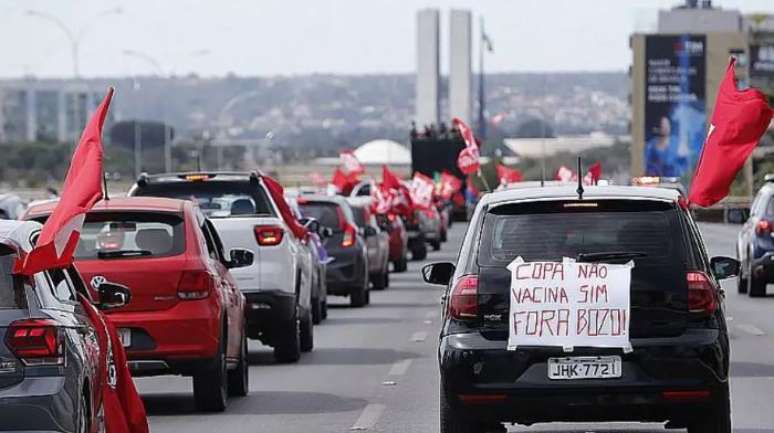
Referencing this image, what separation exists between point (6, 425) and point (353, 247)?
64.9 feet

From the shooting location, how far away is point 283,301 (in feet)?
62.1

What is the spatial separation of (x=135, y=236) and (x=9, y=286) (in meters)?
5.24

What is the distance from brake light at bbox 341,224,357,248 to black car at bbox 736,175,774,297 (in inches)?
220

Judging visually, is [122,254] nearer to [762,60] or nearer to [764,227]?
[764,227]

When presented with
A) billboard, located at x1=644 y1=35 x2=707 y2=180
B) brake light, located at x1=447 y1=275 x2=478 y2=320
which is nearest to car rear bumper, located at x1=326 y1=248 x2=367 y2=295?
brake light, located at x1=447 y1=275 x2=478 y2=320

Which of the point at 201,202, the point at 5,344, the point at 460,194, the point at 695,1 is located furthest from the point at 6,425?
the point at 695,1

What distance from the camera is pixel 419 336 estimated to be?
22938mm

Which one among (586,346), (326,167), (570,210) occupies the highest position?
(570,210)

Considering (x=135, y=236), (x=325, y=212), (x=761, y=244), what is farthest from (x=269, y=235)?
(x=761, y=244)

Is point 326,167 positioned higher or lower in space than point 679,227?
lower

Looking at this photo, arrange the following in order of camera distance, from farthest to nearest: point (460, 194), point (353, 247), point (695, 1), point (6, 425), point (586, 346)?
point (695, 1) → point (460, 194) → point (353, 247) → point (586, 346) → point (6, 425)

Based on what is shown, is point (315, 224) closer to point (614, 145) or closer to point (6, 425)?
point (6, 425)

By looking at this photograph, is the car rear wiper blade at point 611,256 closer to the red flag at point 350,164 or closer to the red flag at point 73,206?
the red flag at point 73,206

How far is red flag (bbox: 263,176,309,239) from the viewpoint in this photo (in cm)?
1997
